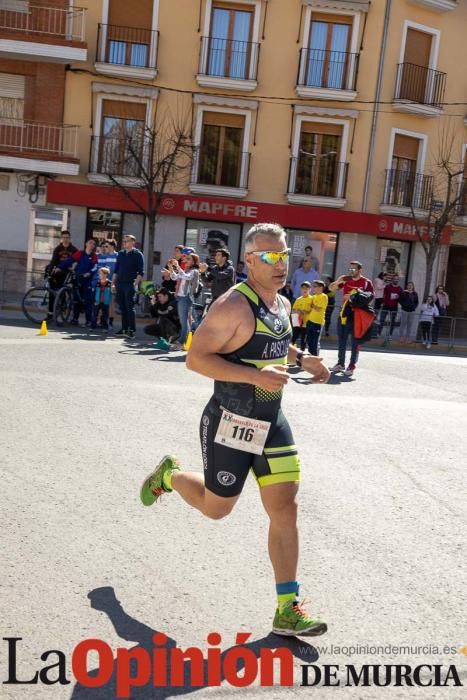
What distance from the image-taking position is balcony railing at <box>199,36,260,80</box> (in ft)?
92.6

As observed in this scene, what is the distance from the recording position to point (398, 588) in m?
4.26

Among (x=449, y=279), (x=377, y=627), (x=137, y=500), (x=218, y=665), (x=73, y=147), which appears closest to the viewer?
(x=218, y=665)

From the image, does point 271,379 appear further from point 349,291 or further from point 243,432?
point 349,291

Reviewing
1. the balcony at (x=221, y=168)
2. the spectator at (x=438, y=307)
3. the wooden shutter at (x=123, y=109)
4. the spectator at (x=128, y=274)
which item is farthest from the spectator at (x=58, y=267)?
the wooden shutter at (x=123, y=109)

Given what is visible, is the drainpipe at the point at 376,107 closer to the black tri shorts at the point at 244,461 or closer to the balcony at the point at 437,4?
the balcony at the point at 437,4

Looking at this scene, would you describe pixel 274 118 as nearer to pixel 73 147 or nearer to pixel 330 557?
pixel 73 147

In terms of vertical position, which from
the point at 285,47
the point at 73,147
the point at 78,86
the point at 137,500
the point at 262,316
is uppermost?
the point at 285,47

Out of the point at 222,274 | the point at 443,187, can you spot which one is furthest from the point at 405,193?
the point at 222,274

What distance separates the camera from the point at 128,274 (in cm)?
1573

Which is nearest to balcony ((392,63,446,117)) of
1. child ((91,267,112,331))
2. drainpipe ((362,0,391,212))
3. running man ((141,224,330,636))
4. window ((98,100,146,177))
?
drainpipe ((362,0,391,212))

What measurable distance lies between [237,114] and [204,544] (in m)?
25.7

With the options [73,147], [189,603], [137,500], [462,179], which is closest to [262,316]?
[189,603]

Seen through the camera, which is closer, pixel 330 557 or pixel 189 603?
pixel 189 603

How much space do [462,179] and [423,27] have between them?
5508 millimetres
